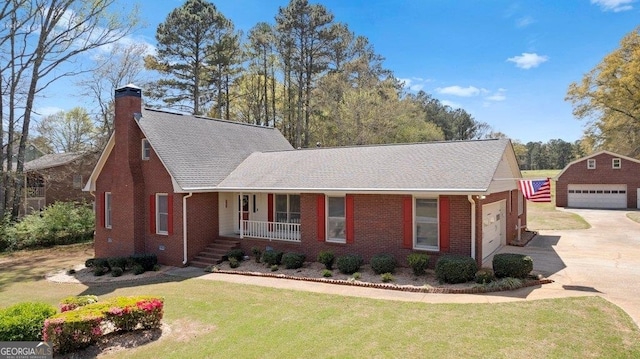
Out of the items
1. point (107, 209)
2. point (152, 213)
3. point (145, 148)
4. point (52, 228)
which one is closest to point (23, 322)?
point (152, 213)

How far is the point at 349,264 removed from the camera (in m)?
13.3

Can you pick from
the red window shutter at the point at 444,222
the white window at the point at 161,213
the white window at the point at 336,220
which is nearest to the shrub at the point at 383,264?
the red window shutter at the point at 444,222

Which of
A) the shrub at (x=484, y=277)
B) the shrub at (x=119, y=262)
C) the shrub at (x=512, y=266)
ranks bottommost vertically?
the shrub at (x=119, y=262)

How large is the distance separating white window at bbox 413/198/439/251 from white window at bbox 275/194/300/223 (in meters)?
5.62

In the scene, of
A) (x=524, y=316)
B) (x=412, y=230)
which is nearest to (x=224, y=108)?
(x=412, y=230)

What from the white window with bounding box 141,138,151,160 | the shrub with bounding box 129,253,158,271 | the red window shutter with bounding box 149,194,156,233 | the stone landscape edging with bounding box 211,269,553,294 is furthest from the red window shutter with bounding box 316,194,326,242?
the white window with bounding box 141,138,151,160

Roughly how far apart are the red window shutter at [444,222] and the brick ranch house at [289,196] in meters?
0.03

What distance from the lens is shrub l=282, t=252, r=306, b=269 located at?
47.4 ft

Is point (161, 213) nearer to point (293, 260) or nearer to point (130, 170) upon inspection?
point (130, 170)

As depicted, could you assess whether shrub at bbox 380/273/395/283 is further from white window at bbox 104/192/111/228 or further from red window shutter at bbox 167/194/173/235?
white window at bbox 104/192/111/228

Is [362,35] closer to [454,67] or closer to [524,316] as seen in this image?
[454,67]

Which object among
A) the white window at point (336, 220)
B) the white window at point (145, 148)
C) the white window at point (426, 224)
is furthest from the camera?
the white window at point (145, 148)

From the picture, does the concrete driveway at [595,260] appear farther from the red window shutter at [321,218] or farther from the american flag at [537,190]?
the red window shutter at [321,218]

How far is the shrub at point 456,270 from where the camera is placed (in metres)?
11.4
